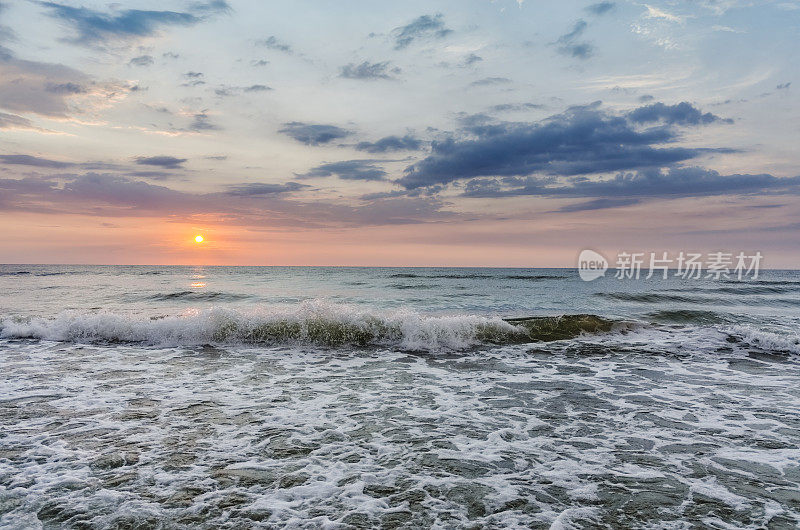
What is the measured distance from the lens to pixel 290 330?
13.1 meters

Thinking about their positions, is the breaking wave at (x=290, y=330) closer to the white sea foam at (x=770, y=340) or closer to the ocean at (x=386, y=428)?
the ocean at (x=386, y=428)

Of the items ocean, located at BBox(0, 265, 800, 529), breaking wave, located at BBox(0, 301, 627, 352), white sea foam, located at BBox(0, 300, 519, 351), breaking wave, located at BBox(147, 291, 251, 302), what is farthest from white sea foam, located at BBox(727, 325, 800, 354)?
breaking wave, located at BBox(147, 291, 251, 302)

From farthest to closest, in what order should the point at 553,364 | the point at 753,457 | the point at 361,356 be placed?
the point at 361,356 < the point at 553,364 < the point at 753,457

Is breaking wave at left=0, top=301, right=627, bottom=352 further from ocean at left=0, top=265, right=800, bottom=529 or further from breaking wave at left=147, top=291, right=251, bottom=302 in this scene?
breaking wave at left=147, top=291, right=251, bottom=302

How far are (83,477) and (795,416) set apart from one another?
9111 mm

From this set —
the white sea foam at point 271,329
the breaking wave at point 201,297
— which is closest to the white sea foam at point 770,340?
the white sea foam at point 271,329

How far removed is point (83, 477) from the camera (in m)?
4.47

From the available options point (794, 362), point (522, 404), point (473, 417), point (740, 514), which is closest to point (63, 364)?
point (473, 417)

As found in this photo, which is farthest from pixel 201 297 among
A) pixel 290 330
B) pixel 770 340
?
pixel 770 340

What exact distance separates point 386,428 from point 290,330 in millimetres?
7702

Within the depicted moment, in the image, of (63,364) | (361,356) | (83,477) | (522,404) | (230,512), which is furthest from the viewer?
(361,356)

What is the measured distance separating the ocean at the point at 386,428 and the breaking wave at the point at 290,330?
0.07 m

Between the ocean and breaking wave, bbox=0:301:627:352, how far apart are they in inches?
2.7

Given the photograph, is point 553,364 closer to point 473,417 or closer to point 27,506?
point 473,417
